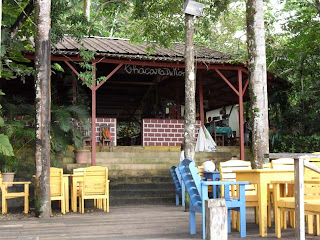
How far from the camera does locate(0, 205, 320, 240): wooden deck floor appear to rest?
5715mm

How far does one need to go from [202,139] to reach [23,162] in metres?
5.12

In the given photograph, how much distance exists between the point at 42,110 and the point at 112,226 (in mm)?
2512

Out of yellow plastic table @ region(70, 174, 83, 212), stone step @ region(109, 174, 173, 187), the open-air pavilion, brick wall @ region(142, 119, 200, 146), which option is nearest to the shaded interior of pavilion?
the open-air pavilion

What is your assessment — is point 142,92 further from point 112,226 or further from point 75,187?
point 112,226

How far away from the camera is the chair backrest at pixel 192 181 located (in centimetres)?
550

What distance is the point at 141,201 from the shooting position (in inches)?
403

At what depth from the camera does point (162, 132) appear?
14.4 m

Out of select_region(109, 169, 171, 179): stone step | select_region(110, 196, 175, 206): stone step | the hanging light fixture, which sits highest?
the hanging light fixture

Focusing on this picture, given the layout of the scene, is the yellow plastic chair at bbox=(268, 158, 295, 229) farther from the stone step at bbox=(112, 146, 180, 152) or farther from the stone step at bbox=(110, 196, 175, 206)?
the stone step at bbox=(112, 146, 180, 152)

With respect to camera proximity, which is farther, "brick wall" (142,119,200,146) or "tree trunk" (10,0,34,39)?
"brick wall" (142,119,200,146)

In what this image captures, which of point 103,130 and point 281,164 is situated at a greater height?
point 103,130

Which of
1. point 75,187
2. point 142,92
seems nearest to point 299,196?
point 75,187

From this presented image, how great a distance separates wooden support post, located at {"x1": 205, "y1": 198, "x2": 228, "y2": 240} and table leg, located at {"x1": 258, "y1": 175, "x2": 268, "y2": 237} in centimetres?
222

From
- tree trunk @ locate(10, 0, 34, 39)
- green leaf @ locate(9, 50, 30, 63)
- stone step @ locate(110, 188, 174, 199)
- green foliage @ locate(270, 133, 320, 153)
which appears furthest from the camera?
green foliage @ locate(270, 133, 320, 153)
